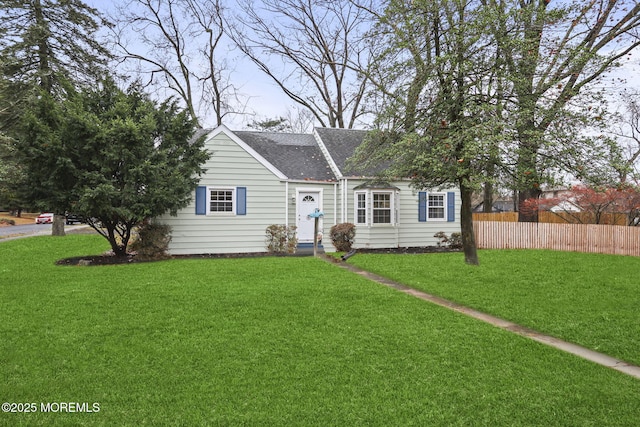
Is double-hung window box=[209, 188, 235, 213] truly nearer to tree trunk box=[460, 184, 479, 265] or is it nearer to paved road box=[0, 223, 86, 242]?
tree trunk box=[460, 184, 479, 265]

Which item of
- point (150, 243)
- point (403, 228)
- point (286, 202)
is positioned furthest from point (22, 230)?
point (403, 228)

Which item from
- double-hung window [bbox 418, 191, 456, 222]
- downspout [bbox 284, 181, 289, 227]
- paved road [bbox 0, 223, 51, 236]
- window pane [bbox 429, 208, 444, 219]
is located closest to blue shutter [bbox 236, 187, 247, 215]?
downspout [bbox 284, 181, 289, 227]

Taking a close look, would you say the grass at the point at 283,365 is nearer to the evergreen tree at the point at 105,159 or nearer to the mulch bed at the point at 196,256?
the evergreen tree at the point at 105,159

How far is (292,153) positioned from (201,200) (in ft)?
14.7

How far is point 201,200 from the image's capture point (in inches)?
526

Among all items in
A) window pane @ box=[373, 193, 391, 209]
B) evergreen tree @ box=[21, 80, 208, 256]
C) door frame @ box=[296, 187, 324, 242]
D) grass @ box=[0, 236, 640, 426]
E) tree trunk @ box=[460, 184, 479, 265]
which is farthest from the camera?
window pane @ box=[373, 193, 391, 209]

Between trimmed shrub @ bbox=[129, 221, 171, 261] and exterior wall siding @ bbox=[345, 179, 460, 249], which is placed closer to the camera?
trimmed shrub @ bbox=[129, 221, 171, 261]

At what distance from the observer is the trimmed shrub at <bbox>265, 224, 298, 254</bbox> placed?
13.8m

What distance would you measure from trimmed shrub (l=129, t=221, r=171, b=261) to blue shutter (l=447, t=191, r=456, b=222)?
10843 mm

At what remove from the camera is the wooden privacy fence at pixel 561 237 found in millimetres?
13344

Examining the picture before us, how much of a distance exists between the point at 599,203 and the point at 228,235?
50.7 ft

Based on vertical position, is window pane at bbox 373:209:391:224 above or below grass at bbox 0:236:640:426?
above

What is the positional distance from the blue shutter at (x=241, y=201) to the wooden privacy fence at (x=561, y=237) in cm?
905

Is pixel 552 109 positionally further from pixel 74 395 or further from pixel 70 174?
pixel 70 174
